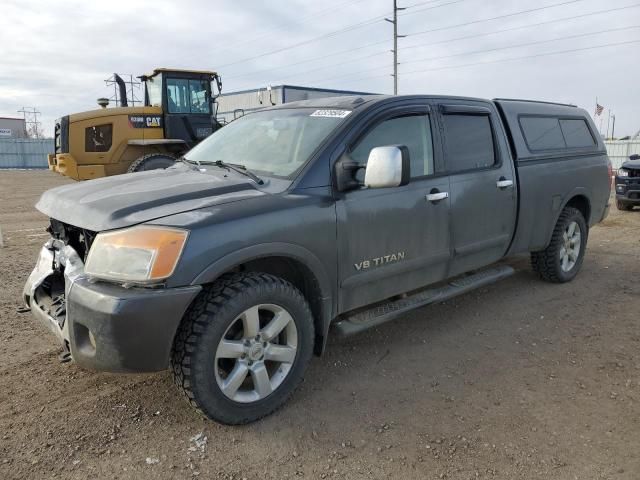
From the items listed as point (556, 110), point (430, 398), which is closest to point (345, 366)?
point (430, 398)

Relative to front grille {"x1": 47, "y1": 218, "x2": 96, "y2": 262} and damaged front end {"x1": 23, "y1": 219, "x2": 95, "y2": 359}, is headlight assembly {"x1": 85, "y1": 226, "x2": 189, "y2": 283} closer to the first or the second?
damaged front end {"x1": 23, "y1": 219, "x2": 95, "y2": 359}

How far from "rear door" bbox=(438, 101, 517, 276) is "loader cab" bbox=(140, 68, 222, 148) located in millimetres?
8887

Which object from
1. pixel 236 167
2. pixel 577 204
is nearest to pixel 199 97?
pixel 577 204

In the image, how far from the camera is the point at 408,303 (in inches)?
145

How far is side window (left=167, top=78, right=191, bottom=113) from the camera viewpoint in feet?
38.8

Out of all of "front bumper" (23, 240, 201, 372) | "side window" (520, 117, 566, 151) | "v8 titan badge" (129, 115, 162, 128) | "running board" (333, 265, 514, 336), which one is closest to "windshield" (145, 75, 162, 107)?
"v8 titan badge" (129, 115, 162, 128)

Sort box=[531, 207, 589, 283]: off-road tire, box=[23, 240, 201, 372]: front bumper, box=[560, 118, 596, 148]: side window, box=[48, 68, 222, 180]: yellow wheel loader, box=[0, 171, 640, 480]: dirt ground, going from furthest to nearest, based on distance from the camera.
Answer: box=[48, 68, 222, 180]: yellow wheel loader, box=[560, 118, 596, 148]: side window, box=[531, 207, 589, 283]: off-road tire, box=[0, 171, 640, 480]: dirt ground, box=[23, 240, 201, 372]: front bumper

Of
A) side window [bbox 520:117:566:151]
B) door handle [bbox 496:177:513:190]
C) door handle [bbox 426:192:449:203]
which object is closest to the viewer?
door handle [bbox 426:192:449:203]

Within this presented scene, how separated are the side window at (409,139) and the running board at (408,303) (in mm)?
919

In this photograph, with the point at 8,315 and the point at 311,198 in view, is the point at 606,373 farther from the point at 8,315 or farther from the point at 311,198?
the point at 8,315

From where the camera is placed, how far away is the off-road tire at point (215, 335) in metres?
2.58

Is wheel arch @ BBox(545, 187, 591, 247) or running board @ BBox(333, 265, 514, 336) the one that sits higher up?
wheel arch @ BBox(545, 187, 591, 247)

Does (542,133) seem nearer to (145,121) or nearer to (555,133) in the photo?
(555,133)

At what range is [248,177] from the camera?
10.5 ft
